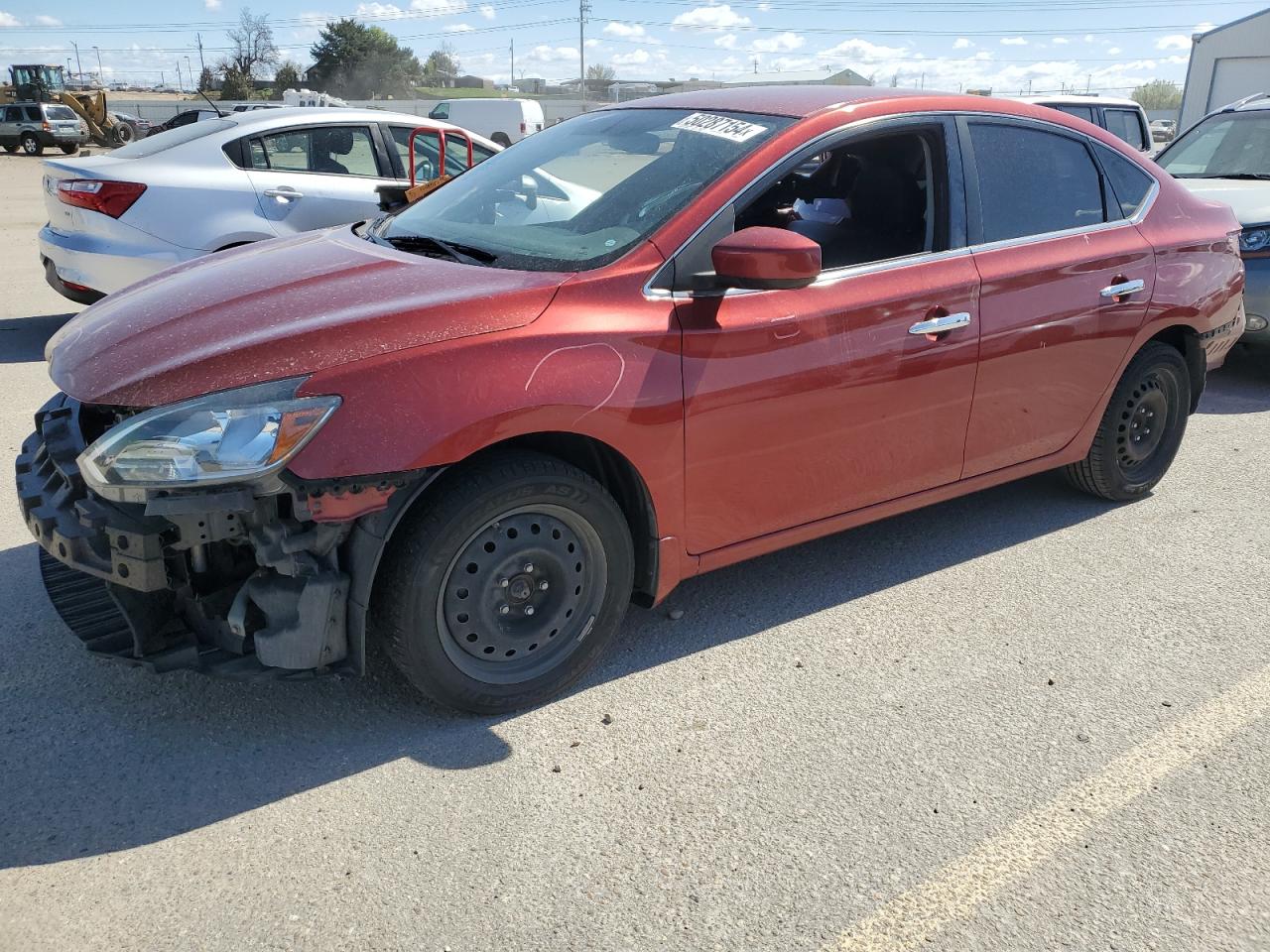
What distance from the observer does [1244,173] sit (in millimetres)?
7891

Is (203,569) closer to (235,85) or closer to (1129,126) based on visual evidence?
(1129,126)

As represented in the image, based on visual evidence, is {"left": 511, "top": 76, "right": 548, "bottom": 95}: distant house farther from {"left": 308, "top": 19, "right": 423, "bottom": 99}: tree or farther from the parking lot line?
the parking lot line

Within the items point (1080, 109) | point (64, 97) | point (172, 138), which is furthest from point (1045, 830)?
point (64, 97)

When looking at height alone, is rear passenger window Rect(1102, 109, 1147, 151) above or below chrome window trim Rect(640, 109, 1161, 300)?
below

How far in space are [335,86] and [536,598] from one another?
8484cm

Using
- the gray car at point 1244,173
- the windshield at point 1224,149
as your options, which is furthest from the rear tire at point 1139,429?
the windshield at point 1224,149

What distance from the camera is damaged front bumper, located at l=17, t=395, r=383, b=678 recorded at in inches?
101

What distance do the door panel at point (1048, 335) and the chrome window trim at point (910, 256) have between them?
31 mm

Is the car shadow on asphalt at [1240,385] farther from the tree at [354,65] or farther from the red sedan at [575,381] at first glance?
the tree at [354,65]

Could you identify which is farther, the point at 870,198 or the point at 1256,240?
the point at 1256,240

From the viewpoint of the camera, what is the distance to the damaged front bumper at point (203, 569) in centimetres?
257

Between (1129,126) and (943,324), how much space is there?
10855mm

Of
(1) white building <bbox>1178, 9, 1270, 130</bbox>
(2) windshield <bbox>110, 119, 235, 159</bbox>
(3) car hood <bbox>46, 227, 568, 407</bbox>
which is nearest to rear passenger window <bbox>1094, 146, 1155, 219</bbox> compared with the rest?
(3) car hood <bbox>46, 227, 568, 407</bbox>

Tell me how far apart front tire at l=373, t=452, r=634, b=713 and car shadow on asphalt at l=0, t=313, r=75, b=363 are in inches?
202
